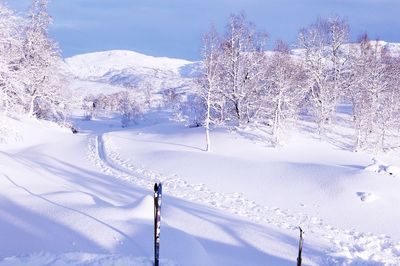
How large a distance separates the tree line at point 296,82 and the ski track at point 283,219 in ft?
27.9

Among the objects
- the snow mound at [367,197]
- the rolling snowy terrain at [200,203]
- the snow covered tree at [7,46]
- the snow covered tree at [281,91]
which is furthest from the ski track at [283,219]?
the snow covered tree at [281,91]

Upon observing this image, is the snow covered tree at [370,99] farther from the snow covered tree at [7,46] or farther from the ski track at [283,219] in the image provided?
Answer: the snow covered tree at [7,46]

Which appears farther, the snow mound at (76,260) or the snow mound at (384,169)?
the snow mound at (384,169)

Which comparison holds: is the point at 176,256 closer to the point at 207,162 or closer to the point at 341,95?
the point at 207,162

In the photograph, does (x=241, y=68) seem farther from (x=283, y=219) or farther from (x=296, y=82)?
(x=283, y=219)

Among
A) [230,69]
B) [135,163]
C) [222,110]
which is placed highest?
[230,69]

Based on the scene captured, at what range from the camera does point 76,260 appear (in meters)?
9.50

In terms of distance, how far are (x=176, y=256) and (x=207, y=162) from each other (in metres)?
18.6

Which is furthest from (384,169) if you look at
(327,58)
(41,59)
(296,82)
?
(41,59)

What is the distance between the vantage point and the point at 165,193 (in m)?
21.5

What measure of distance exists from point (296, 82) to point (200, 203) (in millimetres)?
24756

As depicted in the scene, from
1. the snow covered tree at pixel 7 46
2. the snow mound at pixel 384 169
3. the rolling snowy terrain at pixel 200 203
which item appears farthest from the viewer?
the snow mound at pixel 384 169

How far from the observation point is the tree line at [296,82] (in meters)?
36.2

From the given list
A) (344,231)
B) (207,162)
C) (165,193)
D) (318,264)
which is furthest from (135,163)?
(318,264)
